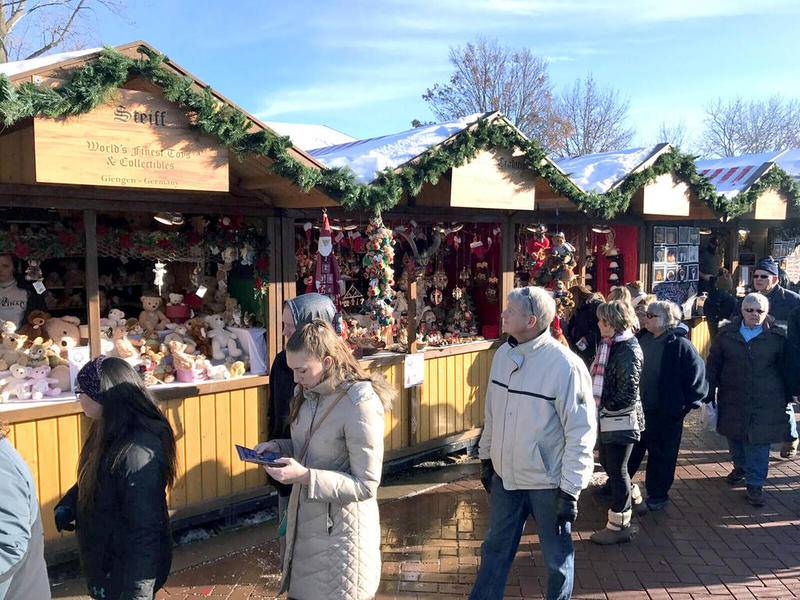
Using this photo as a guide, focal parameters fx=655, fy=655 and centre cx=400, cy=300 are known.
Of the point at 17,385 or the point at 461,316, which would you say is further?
the point at 461,316

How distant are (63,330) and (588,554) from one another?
4.19 metres

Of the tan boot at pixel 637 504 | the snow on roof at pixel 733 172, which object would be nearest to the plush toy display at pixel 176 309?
the tan boot at pixel 637 504

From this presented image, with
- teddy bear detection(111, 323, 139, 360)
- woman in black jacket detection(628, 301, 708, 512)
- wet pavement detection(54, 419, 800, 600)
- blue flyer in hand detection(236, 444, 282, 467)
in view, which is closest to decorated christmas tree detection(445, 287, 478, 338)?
wet pavement detection(54, 419, 800, 600)

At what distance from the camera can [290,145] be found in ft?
14.9

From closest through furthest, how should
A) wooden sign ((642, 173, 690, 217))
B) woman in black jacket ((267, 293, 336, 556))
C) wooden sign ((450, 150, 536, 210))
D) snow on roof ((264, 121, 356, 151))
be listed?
woman in black jacket ((267, 293, 336, 556)), wooden sign ((450, 150, 536, 210)), wooden sign ((642, 173, 690, 217)), snow on roof ((264, 121, 356, 151))

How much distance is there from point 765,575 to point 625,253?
5.19 m

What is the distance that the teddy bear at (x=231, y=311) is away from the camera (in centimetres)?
562

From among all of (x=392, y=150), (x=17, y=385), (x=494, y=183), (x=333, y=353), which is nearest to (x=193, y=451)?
(x=17, y=385)

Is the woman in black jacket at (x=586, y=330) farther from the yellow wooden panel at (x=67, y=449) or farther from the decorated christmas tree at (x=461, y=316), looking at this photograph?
the yellow wooden panel at (x=67, y=449)

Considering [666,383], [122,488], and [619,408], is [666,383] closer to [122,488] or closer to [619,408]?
[619,408]

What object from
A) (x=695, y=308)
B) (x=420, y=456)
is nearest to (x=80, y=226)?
(x=420, y=456)

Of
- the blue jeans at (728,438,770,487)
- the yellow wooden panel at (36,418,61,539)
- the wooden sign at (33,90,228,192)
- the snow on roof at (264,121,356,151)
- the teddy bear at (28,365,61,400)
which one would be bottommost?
the blue jeans at (728,438,770,487)

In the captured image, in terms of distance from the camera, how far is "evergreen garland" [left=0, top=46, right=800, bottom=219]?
11.6ft

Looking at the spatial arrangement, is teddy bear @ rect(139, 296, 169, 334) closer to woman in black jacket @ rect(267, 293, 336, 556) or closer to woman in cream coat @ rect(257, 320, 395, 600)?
woman in black jacket @ rect(267, 293, 336, 556)
